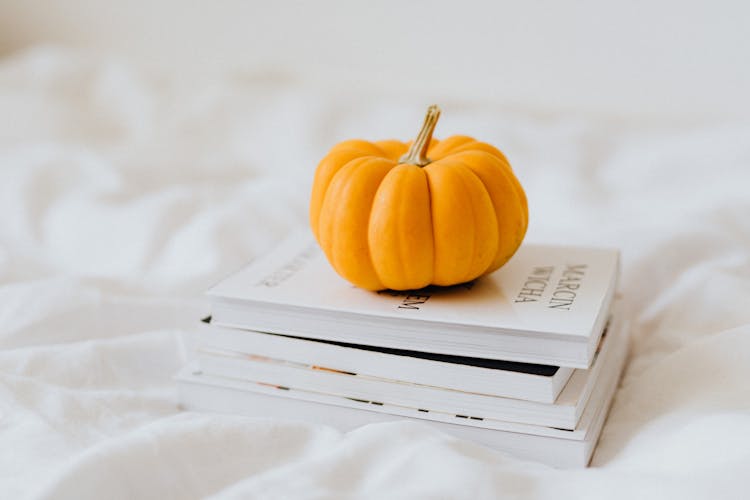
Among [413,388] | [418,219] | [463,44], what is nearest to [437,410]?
[413,388]

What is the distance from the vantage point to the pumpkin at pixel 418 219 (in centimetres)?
70

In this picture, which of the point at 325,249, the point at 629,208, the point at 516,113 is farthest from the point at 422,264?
the point at 516,113

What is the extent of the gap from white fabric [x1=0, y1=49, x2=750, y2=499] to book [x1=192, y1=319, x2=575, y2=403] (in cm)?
5

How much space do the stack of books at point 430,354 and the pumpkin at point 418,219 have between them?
1.2 inches

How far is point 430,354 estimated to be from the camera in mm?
708

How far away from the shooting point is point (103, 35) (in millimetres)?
→ 1991

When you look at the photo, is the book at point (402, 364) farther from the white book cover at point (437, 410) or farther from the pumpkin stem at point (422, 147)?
the pumpkin stem at point (422, 147)

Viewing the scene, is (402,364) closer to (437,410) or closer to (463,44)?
(437,410)

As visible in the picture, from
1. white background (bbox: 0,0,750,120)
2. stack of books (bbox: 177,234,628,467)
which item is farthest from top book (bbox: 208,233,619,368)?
white background (bbox: 0,0,750,120)

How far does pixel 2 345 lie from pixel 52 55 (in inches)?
37.8

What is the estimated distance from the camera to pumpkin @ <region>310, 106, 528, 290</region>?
0.70 metres

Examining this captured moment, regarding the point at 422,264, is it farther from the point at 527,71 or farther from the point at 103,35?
the point at 103,35

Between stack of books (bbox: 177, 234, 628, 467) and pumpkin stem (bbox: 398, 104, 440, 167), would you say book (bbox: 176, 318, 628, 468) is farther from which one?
pumpkin stem (bbox: 398, 104, 440, 167)

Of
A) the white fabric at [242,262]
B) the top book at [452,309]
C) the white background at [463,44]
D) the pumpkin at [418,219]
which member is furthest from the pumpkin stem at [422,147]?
the white background at [463,44]
